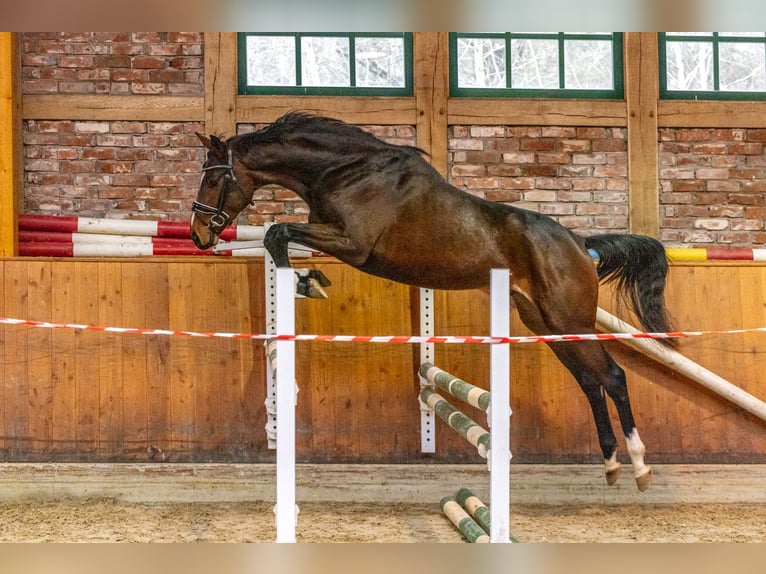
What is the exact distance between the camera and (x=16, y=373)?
3.34 meters

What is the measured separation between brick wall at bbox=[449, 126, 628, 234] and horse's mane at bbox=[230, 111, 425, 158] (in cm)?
100

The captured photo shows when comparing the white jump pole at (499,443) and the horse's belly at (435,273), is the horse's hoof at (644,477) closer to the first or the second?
the white jump pole at (499,443)

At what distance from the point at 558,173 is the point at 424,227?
1317mm

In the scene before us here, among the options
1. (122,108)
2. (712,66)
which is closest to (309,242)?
(122,108)

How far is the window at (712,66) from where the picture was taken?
12.6 feet

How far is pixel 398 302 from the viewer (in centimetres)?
344

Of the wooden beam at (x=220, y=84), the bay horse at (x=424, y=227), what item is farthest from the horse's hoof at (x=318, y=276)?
the wooden beam at (x=220, y=84)

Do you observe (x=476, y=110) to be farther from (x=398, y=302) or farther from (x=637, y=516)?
(x=637, y=516)

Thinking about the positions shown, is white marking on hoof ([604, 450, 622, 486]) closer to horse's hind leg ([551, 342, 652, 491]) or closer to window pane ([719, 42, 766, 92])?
horse's hind leg ([551, 342, 652, 491])

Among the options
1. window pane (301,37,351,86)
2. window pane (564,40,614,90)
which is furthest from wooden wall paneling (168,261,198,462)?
window pane (564,40,614,90)

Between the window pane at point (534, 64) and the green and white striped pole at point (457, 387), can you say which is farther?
the window pane at point (534, 64)

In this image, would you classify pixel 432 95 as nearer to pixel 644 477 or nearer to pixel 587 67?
pixel 587 67

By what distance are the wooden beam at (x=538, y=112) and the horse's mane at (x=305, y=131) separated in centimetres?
101

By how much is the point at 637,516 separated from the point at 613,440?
57 centimetres
